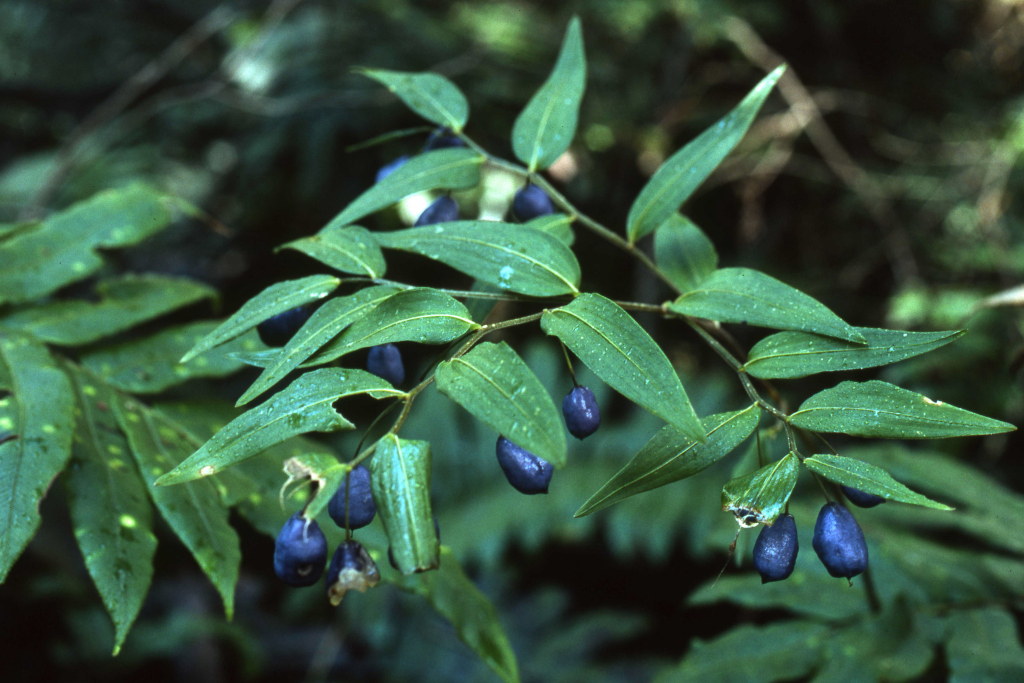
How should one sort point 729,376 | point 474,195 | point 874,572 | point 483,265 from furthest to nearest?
point 729,376, point 474,195, point 874,572, point 483,265

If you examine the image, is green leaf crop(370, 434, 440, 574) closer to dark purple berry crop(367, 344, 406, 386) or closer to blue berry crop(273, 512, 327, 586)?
blue berry crop(273, 512, 327, 586)

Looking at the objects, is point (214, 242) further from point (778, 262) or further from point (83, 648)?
point (778, 262)

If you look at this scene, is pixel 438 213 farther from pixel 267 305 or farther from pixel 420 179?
pixel 267 305

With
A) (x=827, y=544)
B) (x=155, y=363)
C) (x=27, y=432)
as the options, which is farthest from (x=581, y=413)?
(x=155, y=363)

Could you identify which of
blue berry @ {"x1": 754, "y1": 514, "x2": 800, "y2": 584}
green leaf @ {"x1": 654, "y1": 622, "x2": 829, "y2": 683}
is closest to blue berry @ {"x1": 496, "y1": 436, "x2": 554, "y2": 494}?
blue berry @ {"x1": 754, "y1": 514, "x2": 800, "y2": 584}

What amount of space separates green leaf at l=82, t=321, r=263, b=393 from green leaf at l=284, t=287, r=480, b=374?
0.63 metres

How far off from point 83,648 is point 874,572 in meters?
2.69

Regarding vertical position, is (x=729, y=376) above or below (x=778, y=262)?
below

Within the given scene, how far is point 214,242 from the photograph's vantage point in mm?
3762

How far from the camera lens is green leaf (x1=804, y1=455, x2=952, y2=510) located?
2.45ft

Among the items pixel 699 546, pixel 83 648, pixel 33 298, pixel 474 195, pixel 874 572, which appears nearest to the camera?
pixel 33 298

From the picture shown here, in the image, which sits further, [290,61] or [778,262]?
[778,262]

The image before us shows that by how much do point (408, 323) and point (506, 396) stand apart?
183mm

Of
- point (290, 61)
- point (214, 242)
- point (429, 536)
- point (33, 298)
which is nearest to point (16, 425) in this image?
point (33, 298)
